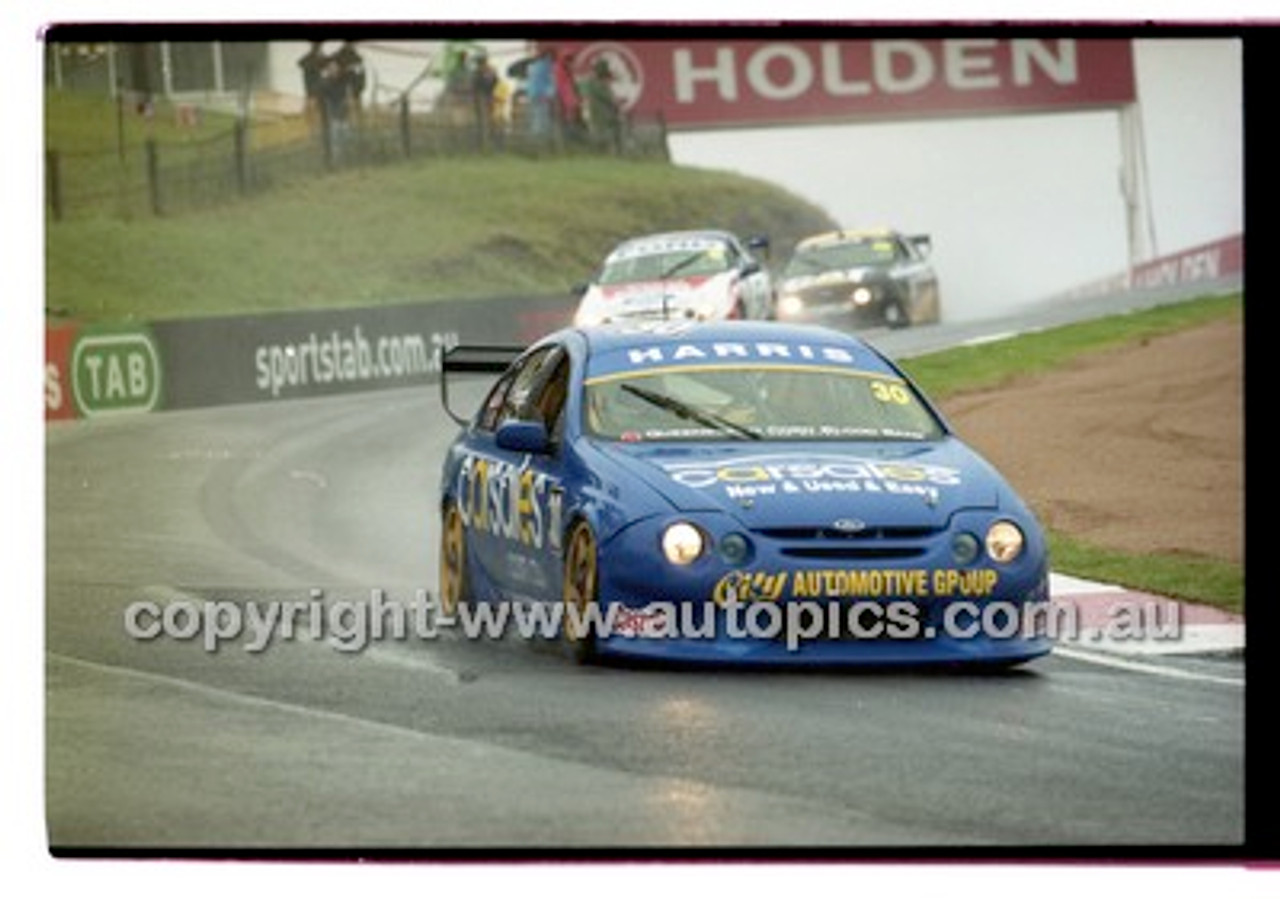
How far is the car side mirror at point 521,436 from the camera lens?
12.7m

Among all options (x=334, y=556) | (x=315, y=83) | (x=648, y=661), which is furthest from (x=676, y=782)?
(x=315, y=83)

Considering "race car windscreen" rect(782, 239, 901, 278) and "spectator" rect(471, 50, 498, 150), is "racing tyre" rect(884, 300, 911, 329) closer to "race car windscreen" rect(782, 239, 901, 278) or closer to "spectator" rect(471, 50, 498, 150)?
"race car windscreen" rect(782, 239, 901, 278)

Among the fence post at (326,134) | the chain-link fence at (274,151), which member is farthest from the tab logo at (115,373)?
the fence post at (326,134)

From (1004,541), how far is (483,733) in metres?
1.56

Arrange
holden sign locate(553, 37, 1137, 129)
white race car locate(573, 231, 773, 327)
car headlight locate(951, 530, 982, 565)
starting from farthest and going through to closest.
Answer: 1. white race car locate(573, 231, 773, 327)
2. holden sign locate(553, 37, 1137, 129)
3. car headlight locate(951, 530, 982, 565)

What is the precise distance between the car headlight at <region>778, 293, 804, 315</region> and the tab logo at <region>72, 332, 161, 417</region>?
182cm

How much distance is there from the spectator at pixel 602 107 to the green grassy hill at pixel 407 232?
0.09 m

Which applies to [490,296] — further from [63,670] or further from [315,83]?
[63,670]

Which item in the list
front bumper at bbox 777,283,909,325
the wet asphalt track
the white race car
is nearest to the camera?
the wet asphalt track

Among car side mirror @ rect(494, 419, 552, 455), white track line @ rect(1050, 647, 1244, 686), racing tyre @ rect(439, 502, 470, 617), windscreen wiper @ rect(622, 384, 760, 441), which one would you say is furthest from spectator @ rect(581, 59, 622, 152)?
white track line @ rect(1050, 647, 1244, 686)

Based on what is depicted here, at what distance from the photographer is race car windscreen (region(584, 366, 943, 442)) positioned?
41.7ft

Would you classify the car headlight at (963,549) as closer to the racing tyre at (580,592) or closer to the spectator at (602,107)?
the racing tyre at (580,592)

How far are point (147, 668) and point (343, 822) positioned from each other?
2.85 feet

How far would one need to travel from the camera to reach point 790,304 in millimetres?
13070
